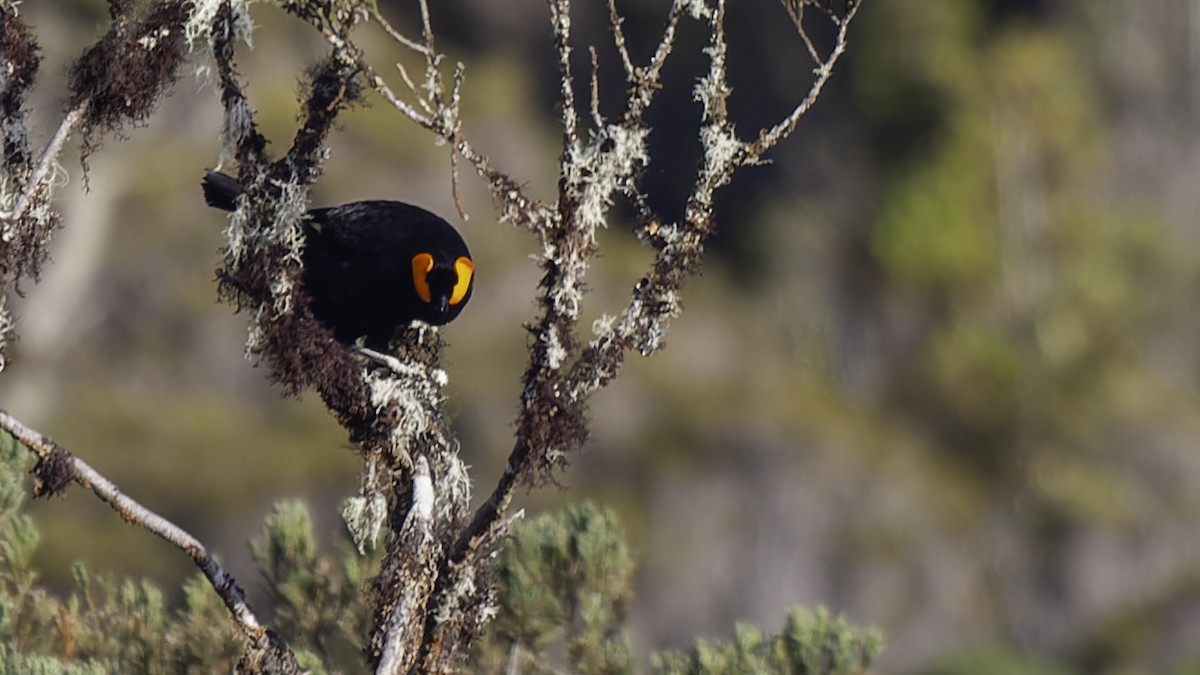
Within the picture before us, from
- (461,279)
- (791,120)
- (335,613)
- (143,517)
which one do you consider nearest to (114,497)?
(143,517)

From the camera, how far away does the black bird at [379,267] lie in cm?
520

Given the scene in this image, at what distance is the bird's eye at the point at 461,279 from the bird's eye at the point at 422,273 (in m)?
0.08

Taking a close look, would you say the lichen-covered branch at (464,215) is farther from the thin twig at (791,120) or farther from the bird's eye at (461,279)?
the bird's eye at (461,279)

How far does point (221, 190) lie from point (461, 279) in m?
0.91

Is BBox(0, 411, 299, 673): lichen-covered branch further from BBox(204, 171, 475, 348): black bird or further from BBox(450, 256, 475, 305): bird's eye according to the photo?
BBox(450, 256, 475, 305): bird's eye

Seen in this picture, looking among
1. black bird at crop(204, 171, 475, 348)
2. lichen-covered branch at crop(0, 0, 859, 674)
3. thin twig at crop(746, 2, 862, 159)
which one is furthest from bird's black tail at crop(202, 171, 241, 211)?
thin twig at crop(746, 2, 862, 159)

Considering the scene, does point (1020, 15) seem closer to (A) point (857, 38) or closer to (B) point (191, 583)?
(A) point (857, 38)

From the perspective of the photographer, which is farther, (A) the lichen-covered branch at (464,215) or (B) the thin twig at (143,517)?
(A) the lichen-covered branch at (464,215)

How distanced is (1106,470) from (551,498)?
1064cm

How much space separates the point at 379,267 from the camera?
554 centimetres

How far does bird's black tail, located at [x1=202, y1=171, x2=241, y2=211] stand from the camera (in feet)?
15.6

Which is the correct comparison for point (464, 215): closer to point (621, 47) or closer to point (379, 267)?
point (621, 47)

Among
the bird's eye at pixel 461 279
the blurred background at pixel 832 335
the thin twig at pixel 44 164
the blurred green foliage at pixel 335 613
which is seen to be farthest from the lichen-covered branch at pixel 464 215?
the blurred background at pixel 832 335

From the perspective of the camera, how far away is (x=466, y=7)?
27.9 metres
